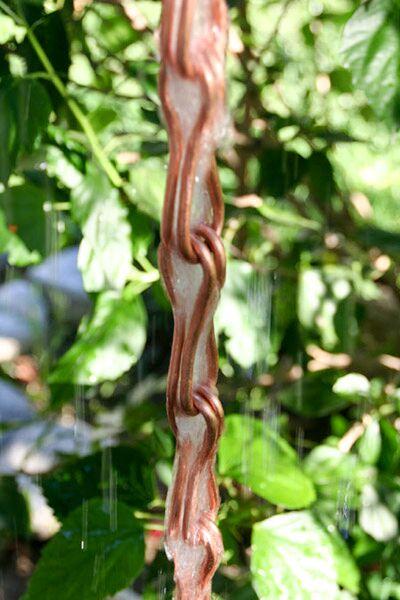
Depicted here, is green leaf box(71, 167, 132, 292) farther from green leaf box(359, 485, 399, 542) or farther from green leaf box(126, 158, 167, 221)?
green leaf box(359, 485, 399, 542)

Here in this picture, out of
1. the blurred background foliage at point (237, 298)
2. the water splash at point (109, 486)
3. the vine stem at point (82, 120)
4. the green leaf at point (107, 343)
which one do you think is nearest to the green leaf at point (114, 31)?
the blurred background foliage at point (237, 298)

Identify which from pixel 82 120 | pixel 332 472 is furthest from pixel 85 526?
pixel 82 120

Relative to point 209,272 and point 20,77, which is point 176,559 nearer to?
point 209,272

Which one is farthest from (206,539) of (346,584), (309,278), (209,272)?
(309,278)

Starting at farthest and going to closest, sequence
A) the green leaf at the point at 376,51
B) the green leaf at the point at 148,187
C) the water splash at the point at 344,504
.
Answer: the water splash at the point at 344,504 → the green leaf at the point at 148,187 → the green leaf at the point at 376,51

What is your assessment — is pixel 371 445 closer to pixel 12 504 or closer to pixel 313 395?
pixel 313 395

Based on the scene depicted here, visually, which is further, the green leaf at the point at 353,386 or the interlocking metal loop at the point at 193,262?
the green leaf at the point at 353,386

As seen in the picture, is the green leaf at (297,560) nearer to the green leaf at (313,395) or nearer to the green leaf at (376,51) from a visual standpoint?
Answer: the green leaf at (313,395)
